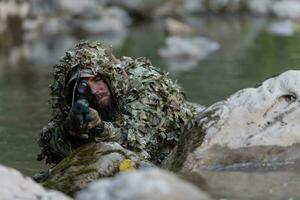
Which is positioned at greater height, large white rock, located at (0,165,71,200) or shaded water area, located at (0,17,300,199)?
shaded water area, located at (0,17,300,199)

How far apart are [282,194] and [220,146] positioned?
0.91m

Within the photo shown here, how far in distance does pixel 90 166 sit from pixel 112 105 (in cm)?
92

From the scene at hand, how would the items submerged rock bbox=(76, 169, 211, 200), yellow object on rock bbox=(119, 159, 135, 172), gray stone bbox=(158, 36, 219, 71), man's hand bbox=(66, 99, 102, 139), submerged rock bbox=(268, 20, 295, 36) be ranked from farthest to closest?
submerged rock bbox=(268, 20, 295, 36), gray stone bbox=(158, 36, 219, 71), man's hand bbox=(66, 99, 102, 139), yellow object on rock bbox=(119, 159, 135, 172), submerged rock bbox=(76, 169, 211, 200)

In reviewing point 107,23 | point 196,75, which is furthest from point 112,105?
point 107,23

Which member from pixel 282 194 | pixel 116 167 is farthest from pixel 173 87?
pixel 282 194

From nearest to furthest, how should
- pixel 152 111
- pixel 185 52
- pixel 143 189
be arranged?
pixel 143 189, pixel 152 111, pixel 185 52

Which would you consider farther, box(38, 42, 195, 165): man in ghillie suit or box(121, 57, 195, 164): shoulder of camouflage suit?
box(121, 57, 195, 164): shoulder of camouflage suit

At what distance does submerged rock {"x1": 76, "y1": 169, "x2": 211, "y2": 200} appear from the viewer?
114 inches

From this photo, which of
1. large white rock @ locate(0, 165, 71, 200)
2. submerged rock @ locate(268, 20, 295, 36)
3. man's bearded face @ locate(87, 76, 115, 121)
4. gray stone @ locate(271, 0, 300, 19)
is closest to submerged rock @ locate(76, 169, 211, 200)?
large white rock @ locate(0, 165, 71, 200)

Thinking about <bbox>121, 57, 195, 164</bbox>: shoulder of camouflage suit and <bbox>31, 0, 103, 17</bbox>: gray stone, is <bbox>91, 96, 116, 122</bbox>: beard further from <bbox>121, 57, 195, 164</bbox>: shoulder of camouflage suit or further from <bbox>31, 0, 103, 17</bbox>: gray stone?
<bbox>31, 0, 103, 17</bbox>: gray stone

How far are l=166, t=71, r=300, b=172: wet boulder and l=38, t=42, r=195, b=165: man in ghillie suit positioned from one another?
348 mm

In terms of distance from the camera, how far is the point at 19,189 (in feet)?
13.2

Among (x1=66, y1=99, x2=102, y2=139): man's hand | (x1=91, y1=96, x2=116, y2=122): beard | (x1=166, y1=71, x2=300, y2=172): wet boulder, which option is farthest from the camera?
(x1=91, y1=96, x2=116, y2=122): beard

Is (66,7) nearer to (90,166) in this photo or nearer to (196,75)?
(196,75)
